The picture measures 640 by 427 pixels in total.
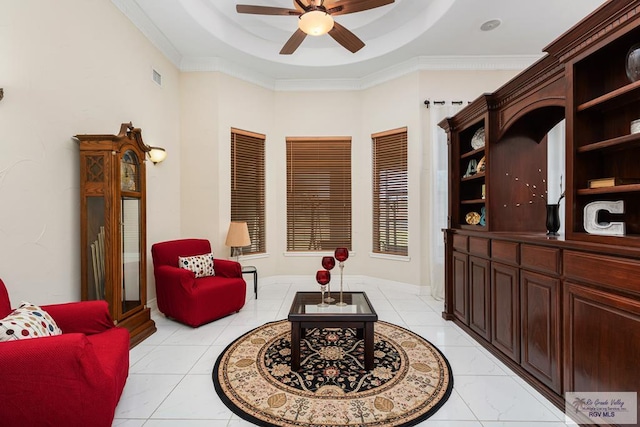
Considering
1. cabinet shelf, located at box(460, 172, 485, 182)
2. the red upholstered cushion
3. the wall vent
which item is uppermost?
the wall vent

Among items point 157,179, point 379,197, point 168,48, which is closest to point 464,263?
point 379,197

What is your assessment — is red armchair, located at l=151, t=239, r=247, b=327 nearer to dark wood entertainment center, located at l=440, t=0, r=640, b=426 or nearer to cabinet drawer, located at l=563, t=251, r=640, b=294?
dark wood entertainment center, located at l=440, t=0, r=640, b=426

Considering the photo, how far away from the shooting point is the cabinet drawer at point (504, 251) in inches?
→ 90.8

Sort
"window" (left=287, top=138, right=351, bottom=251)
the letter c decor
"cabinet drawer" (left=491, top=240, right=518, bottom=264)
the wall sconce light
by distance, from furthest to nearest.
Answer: "window" (left=287, top=138, right=351, bottom=251) < the wall sconce light < "cabinet drawer" (left=491, top=240, right=518, bottom=264) < the letter c decor

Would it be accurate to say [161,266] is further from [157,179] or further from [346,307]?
[346,307]

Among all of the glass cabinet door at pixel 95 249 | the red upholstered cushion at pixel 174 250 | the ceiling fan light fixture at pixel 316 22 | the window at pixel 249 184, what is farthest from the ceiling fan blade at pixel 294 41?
the red upholstered cushion at pixel 174 250

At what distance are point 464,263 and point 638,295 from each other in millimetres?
1640

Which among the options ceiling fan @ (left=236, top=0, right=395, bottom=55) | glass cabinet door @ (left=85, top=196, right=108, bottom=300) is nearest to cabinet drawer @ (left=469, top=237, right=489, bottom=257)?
ceiling fan @ (left=236, top=0, right=395, bottom=55)

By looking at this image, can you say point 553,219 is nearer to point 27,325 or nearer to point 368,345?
point 368,345

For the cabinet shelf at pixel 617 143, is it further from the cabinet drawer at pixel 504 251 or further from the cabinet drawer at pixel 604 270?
the cabinet drawer at pixel 504 251

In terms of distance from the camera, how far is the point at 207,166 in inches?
168

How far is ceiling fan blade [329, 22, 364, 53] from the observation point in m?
2.88

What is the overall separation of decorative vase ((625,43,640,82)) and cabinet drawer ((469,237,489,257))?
1477mm

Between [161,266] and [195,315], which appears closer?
Result: [195,315]
